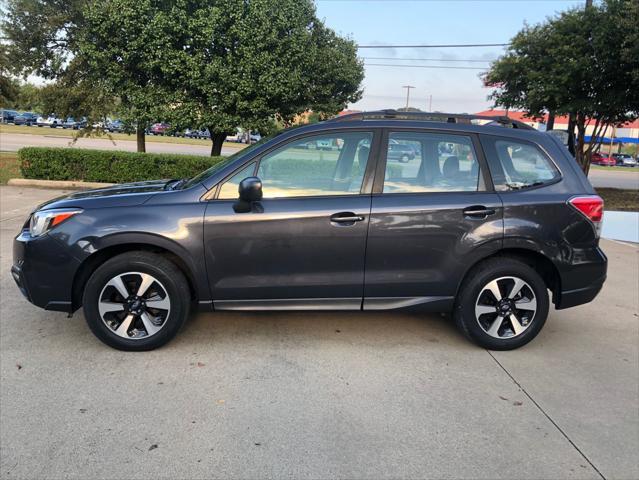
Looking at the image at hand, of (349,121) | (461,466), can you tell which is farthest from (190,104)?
(461,466)

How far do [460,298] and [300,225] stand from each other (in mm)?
1414

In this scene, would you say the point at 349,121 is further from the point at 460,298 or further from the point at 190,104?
the point at 190,104

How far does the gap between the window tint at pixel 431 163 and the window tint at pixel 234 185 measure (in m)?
1.09

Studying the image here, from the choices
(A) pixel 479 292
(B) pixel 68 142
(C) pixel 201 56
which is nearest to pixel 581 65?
(C) pixel 201 56

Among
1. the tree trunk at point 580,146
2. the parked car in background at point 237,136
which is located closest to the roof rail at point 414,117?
the parked car in background at point 237,136

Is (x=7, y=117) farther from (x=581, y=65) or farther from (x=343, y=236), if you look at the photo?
(x=343, y=236)

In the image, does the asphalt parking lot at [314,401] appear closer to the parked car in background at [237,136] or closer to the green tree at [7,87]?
the parked car in background at [237,136]

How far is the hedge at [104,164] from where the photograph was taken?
12.4 metres

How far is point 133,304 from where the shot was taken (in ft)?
12.8

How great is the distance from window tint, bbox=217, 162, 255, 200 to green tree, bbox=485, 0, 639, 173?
11.5 m

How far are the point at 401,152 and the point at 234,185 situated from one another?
1.34 metres

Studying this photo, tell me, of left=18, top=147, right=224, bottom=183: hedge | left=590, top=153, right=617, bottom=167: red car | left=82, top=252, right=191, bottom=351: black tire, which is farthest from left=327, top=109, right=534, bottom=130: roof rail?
left=590, top=153, right=617, bottom=167: red car

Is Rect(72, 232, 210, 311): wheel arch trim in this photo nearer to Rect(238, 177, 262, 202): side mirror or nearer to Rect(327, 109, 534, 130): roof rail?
Rect(238, 177, 262, 202): side mirror

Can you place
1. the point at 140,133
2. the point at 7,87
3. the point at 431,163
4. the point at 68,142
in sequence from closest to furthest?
1. the point at 431,163
2. the point at 140,133
3. the point at 7,87
4. the point at 68,142
